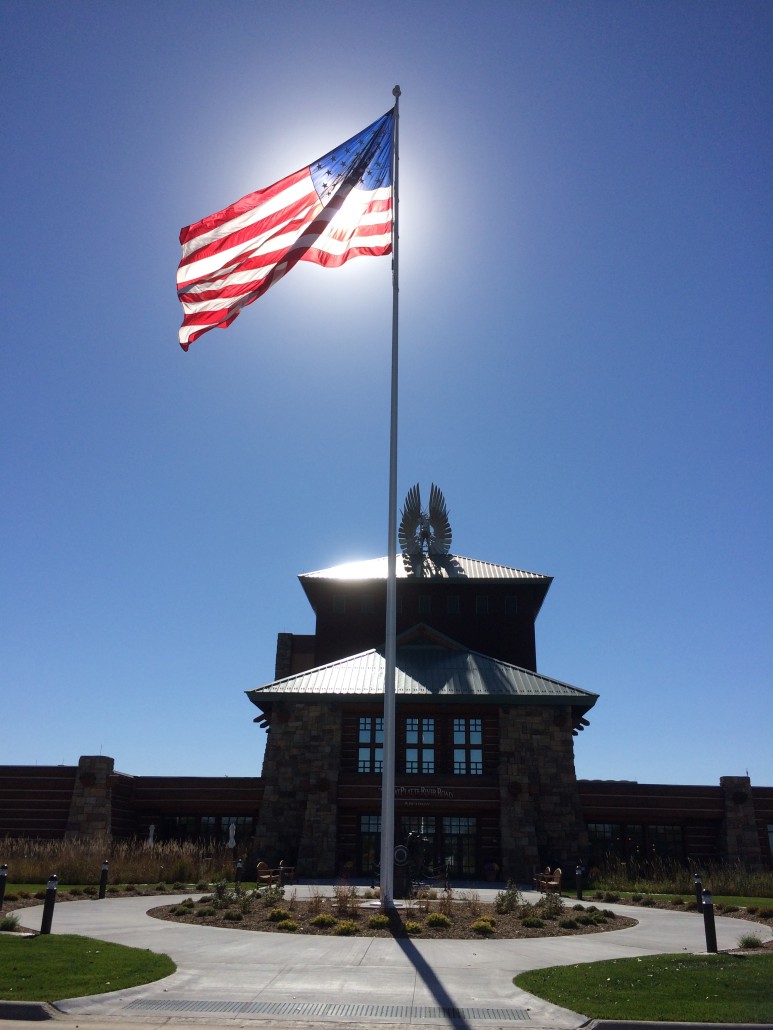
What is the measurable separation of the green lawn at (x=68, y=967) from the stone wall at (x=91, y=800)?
21.3 m

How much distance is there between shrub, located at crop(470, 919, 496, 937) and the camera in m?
16.1

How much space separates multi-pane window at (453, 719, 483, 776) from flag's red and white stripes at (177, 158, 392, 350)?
2095cm

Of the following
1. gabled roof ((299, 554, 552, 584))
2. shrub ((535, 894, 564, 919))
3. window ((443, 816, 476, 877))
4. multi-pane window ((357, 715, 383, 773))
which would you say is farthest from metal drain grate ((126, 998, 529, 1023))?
gabled roof ((299, 554, 552, 584))

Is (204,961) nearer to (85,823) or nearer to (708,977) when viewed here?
(708,977)

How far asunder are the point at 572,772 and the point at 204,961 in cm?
2301

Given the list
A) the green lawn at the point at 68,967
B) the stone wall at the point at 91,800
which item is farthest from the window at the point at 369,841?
the green lawn at the point at 68,967

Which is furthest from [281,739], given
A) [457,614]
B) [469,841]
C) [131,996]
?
[131,996]

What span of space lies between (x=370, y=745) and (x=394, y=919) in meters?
17.3

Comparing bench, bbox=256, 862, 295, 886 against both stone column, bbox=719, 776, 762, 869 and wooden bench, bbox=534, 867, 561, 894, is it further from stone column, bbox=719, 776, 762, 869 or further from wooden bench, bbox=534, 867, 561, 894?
stone column, bbox=719, 776, 762, 869

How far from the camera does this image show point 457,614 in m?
41.8

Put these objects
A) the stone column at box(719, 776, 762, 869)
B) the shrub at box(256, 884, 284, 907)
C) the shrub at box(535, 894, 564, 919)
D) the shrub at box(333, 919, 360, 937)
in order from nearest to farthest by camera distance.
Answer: the shrub at box(333, 919, 360, 937) → the shrub at box(535, 894, 564, 919) → the shrub at box(256, 884, 284, 907) → the stone column at box(719, 776, 762, 869)

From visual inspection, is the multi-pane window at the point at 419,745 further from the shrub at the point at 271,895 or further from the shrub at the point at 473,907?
the shrub at the point at 473,907

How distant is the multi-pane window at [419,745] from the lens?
3325cm

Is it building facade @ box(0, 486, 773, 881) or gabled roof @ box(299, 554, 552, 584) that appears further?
gabled roof @ box(299, 554, 552, 584)
